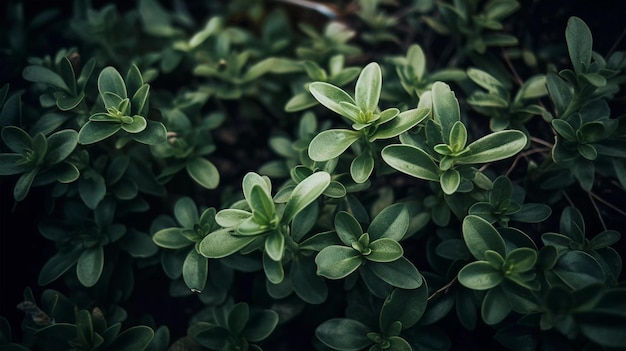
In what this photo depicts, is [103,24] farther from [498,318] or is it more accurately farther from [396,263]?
[498,318]

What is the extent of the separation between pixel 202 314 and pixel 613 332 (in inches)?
44.0

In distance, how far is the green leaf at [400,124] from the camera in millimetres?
1387

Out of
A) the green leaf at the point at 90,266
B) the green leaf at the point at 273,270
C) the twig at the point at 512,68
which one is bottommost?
the green leaf at the point at 90,266

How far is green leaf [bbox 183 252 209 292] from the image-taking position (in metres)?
1.44

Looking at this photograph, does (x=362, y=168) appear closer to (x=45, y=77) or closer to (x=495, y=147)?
(x=495, y=147)

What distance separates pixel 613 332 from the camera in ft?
3.61

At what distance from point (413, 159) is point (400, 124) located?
0.10 metres

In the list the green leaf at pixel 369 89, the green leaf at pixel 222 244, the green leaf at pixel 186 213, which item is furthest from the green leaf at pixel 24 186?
the green leaf at pixel 369 89

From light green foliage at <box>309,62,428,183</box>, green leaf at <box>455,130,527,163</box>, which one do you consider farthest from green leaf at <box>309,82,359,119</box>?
green leaf at <box>455,130,527,163</box>

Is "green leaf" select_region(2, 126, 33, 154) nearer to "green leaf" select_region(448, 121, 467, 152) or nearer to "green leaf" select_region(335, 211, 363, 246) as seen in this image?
"green leaf" select_region(335, 211, 363, 246)

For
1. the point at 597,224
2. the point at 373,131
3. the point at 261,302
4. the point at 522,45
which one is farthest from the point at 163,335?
the point at 522,45

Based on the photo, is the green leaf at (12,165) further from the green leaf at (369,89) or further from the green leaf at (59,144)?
the green leaf at (369,89)

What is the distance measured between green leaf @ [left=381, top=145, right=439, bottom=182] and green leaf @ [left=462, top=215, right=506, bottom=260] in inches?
5.8

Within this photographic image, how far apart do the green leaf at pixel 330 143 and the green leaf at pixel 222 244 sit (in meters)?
0.27
